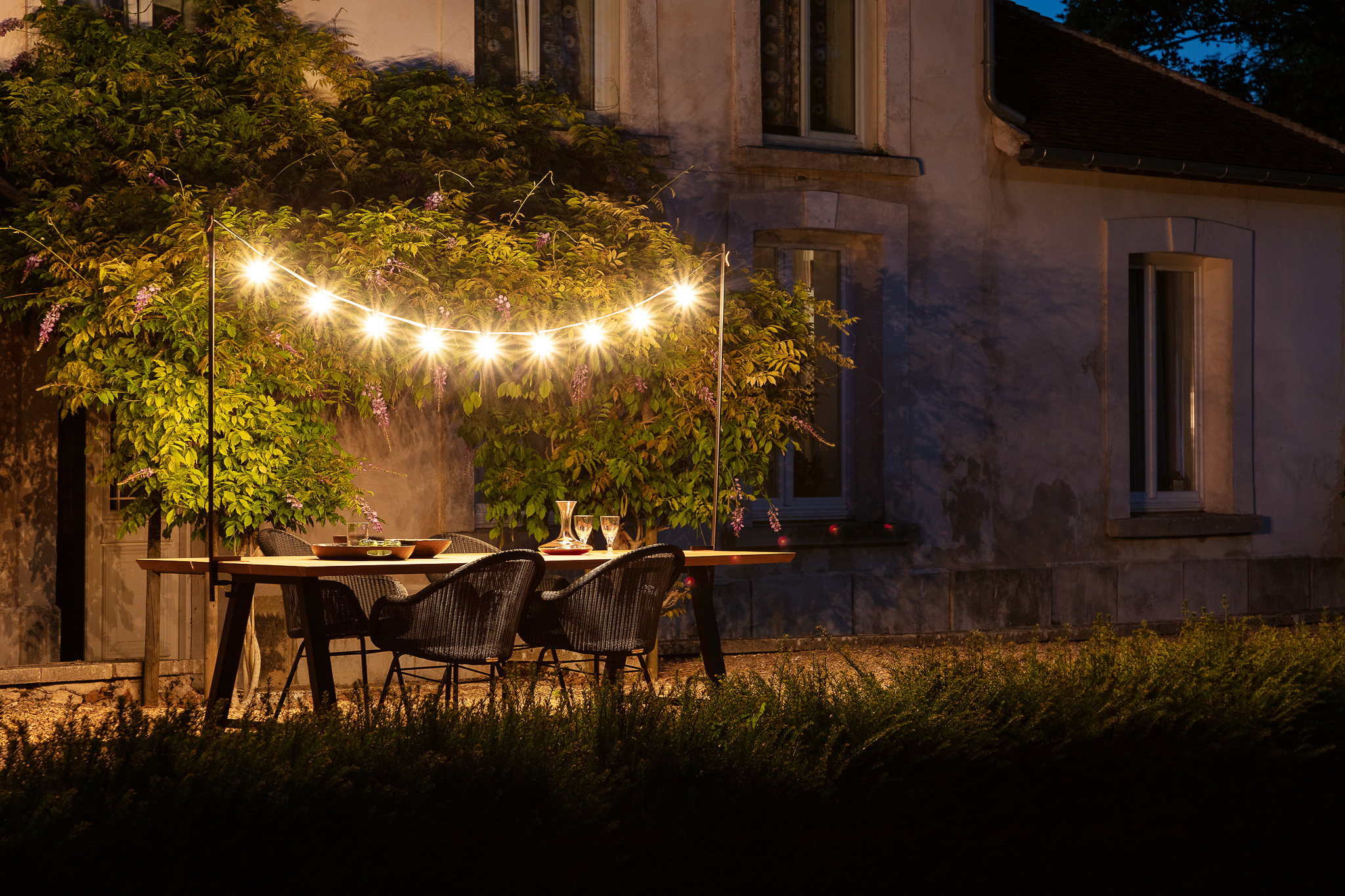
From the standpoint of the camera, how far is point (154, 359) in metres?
6.39

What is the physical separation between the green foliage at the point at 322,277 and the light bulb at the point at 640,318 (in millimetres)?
76

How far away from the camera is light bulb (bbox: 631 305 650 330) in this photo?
671cm

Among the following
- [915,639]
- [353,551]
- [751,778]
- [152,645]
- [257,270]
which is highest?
[257,270]

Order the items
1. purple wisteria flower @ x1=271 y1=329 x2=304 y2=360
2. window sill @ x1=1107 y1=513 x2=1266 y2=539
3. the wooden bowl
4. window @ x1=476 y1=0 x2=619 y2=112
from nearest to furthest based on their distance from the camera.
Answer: the wooden bowl → purple wisteria flower @ x1=271 y1=329 x2=304 y2=360 → window @ x1=476 y1=0 x2=619 y2=112 → window sill @ x1=1107 y1=513 x2=1266 y2=539

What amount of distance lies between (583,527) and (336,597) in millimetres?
1138

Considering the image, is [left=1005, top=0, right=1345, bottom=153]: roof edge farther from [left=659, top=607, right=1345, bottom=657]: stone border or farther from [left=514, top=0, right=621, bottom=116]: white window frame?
[left=514, top=0, right=621, bottom=116]: white window frame

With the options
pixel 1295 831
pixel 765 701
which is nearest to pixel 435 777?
pixel 765 701

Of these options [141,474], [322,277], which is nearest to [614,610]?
[322,277]

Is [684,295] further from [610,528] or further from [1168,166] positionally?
[1168,166]

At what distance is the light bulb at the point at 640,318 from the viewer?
6.71 meters

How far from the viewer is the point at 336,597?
6082mm

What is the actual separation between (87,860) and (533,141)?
598 centimetres

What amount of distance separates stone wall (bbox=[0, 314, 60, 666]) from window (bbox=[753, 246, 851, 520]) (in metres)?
4.48

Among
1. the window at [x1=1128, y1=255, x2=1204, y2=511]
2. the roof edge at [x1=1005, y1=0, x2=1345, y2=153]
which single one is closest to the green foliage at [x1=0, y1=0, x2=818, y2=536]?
the window at [x1=1128, y1=255, x2=1204, y2=511]
